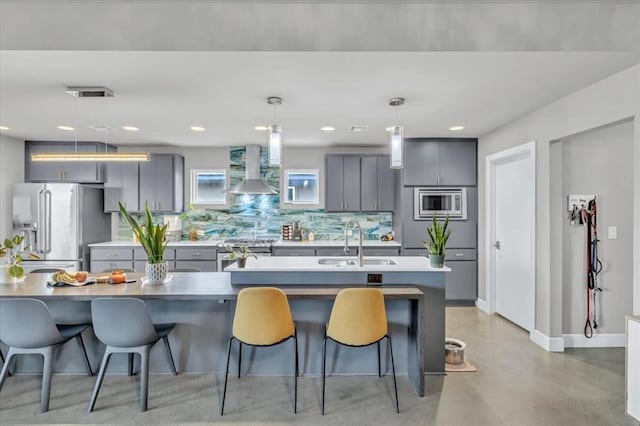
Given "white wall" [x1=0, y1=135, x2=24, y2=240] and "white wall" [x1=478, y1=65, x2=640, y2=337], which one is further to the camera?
"white wall" [x1=0, y1=135, x2=24, y2=240]

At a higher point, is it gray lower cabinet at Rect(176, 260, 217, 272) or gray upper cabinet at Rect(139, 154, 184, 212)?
gray upper cabinet at Rect(139, 154, 184, 212)

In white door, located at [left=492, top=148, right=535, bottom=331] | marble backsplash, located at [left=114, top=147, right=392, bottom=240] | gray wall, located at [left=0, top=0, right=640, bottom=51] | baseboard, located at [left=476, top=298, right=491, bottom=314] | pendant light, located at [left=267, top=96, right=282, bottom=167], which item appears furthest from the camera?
marble backsplash, located at [left=114, top=147, right=392, bottom=240]

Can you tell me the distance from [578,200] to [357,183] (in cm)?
275

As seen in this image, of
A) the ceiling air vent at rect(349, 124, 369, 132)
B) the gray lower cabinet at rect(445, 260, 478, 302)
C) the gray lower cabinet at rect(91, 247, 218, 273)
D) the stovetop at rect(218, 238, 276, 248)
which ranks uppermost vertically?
the ceiling air vent at rect(349, 124, 369, 132)

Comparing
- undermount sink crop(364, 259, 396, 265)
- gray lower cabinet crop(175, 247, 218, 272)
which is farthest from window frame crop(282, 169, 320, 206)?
undermount sink crop(364, 259, 396, 265)

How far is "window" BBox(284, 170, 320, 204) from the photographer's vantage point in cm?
553

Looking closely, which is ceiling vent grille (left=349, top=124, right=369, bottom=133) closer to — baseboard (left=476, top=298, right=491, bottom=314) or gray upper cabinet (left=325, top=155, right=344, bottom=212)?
gray upper cabinet (left=325, top=155, right=344, bottom=212)

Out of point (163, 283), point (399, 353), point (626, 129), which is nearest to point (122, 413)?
point (163, 283)

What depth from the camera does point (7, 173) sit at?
469 cm

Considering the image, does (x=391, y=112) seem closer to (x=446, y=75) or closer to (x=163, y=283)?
(x=446, y=75)

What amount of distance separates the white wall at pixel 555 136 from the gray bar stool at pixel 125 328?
337cm

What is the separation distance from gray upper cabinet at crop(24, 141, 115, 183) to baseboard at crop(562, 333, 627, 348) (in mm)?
6395

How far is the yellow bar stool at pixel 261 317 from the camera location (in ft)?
7.50

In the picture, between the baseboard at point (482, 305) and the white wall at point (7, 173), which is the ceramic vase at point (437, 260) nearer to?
the baseboard at point (482, 305)
